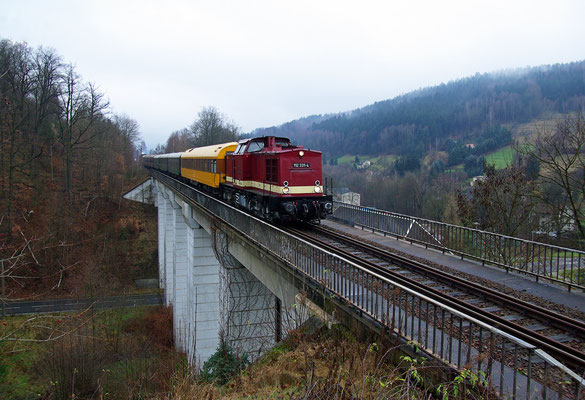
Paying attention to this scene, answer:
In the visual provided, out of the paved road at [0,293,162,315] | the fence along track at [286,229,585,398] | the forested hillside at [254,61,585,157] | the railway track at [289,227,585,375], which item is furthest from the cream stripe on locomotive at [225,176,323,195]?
the forested hillside at [254,61,585,157]

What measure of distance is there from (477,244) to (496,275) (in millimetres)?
1862

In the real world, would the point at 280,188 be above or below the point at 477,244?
above

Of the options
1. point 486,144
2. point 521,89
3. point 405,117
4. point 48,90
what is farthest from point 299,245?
point 521,89

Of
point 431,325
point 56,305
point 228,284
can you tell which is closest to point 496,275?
point 431,325

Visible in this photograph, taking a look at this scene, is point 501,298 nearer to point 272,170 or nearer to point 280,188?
point 280,188

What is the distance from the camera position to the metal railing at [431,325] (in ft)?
14.1

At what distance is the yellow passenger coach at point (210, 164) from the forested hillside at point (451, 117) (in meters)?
87.9

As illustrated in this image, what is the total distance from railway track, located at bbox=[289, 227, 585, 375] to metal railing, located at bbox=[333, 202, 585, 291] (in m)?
2.02

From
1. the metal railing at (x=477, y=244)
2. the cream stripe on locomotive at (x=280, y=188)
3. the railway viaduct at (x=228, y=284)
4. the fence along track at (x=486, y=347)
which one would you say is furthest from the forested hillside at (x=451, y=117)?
the fence along track at (x=486, y=347)

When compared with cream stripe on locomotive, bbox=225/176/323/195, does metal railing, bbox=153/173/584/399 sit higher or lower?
lower

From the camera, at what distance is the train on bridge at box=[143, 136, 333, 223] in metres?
14.1

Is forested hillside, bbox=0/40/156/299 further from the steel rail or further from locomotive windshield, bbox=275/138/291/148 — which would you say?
the steel rail

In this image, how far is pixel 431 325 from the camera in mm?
6594

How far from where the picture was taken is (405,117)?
128 m
